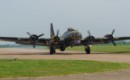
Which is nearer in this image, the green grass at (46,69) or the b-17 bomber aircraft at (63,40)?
the green grass at (46,69)

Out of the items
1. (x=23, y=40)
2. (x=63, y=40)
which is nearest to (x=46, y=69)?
(x=63, y=40)

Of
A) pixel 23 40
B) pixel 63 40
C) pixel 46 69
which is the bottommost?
pixel 46 69

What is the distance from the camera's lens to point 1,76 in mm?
18516

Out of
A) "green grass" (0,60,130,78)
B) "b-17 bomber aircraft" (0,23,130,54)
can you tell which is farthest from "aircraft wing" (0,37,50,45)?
"green grass" (0,60,130,78)

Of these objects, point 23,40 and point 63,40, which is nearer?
point 63,40

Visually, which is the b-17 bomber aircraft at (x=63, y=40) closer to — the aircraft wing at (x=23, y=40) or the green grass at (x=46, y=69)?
the aircraft wing at (x=23, y=40)

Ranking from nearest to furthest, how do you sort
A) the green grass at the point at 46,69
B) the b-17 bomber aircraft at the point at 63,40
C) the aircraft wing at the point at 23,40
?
the green grass at the point at 46,69
the b-17 bomber aircraft at the point at 63,40
the aircraft wing at the point at 23,40

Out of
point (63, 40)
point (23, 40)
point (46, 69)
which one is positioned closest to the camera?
point (46, 69)

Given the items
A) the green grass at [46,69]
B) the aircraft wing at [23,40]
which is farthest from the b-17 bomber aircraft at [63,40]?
the green grass at [46,69]

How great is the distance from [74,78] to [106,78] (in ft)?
5.47

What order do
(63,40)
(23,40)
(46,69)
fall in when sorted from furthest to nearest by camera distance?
(23,40)
(63,40)
(46,69)

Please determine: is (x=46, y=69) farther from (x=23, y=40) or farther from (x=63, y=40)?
(x=23, y=40)

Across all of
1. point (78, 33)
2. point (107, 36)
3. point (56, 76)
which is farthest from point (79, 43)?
point (56, 76)

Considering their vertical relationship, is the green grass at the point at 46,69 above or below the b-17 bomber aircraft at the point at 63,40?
below
